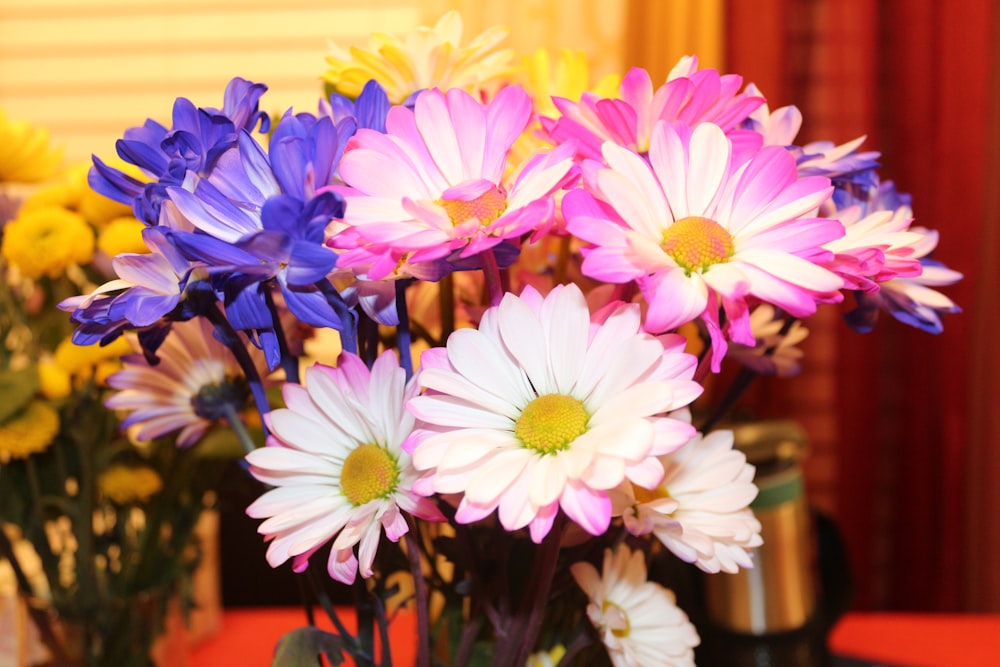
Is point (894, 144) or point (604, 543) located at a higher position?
point (604, 543)

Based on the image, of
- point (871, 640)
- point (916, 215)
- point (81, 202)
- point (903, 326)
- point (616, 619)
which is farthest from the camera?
point (903, 326)

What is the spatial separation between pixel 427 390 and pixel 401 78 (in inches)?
8.2

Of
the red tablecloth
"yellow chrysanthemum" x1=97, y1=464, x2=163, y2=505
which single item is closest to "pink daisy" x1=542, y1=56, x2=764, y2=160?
"yellow chrysanthemum" x1=97, y1=464, x2=163, y2=505

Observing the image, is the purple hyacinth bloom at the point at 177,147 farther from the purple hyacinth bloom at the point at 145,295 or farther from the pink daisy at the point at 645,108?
the pink daisy at the point at 645,108

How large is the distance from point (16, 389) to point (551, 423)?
0.45 metres

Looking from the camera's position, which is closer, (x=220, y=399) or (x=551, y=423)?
(x=551, y=423)

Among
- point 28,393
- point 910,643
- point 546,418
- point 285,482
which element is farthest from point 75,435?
point 910,643

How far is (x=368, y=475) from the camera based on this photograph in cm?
39

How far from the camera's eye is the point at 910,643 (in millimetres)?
925

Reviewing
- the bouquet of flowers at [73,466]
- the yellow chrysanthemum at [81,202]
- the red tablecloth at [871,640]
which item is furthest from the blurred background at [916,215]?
the yellow chrysanthemum at [81,202]

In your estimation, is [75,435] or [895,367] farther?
[895,367]

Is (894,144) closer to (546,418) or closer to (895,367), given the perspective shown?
(895,367)

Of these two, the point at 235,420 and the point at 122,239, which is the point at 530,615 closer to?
the point at 235,420

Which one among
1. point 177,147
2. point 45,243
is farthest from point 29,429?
point 177,147
